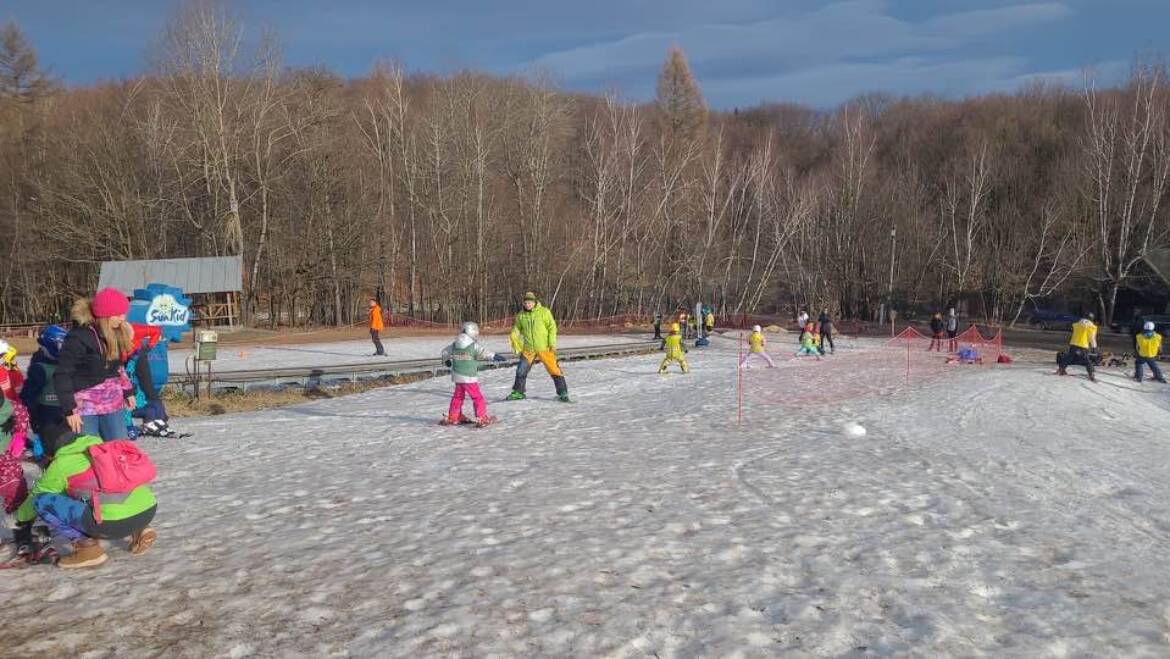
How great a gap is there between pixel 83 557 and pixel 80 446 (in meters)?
0.86

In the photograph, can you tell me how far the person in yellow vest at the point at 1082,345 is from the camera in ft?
71.4

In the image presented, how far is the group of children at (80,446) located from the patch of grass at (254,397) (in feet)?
25.1

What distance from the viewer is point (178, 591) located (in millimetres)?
5113

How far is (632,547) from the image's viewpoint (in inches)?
238

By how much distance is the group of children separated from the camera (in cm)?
513

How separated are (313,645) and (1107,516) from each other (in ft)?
23.8

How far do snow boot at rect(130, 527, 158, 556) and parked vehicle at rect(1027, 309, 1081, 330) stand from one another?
59.0m

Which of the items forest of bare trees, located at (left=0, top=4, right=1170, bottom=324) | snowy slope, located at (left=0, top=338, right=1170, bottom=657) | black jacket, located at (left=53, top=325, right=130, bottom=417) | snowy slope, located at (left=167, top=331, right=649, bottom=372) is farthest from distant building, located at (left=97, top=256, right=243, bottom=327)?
black jacket, located at (left=53, top=325, right=130, bottom=417)

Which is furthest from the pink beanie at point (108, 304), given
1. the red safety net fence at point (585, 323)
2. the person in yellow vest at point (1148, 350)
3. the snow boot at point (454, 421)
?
the red safety net fence at point (585, 323)

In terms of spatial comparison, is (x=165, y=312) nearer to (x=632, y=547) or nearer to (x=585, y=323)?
(x=632, y=547)

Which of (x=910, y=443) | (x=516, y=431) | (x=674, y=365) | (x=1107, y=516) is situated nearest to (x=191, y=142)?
(x=674, y=365)

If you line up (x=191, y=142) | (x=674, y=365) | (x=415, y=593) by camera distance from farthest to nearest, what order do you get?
(x=191, y=142)
(x=674, y=365)
(x=415, y=593)

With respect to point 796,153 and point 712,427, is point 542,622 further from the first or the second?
point 796,153

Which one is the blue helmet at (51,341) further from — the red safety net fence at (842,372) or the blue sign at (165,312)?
the blue sign at (165,312)
